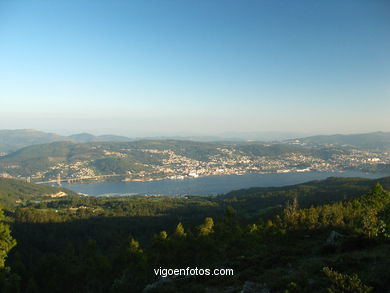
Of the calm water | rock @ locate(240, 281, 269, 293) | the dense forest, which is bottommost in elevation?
the calm water

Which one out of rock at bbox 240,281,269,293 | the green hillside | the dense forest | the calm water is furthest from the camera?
the calm water

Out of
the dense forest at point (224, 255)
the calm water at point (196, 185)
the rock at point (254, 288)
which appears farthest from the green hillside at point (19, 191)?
the rock at point (254, 288)

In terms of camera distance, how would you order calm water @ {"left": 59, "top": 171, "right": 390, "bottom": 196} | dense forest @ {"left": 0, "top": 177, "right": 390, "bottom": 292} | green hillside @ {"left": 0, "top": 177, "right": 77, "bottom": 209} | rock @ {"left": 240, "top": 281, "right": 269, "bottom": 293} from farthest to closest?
calm water @ {"left": 59, "top": 171, "right": 390, "bottom": 196}, green hillside @ {"left": 0, "top": 177, "right": 77, "bottom": 209}, dense forest @ {"left": 0, "top": 177, "right": 390, "bottom": 292}, rock @ {"left": 240, "top": 281, "right": 269, "bottom": 293}

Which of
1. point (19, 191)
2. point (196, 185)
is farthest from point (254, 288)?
point (196, 185)

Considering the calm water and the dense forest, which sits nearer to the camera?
the dense forest

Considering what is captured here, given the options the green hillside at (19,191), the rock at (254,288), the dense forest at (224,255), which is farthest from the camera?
the green hillside at (19,191)

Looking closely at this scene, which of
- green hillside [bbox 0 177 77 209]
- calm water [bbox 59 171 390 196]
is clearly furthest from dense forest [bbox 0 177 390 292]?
calm water [bbox 59 171 390 196]

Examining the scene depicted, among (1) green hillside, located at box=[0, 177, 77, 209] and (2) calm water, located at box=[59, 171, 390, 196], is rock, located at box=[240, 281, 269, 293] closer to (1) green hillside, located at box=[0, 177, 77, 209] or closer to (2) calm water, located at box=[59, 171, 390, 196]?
(1) green hillside, located at box=[0, 177, 77, 209]

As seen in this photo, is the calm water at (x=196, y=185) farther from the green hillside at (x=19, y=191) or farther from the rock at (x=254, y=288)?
the rock at (x=254, y=288)
